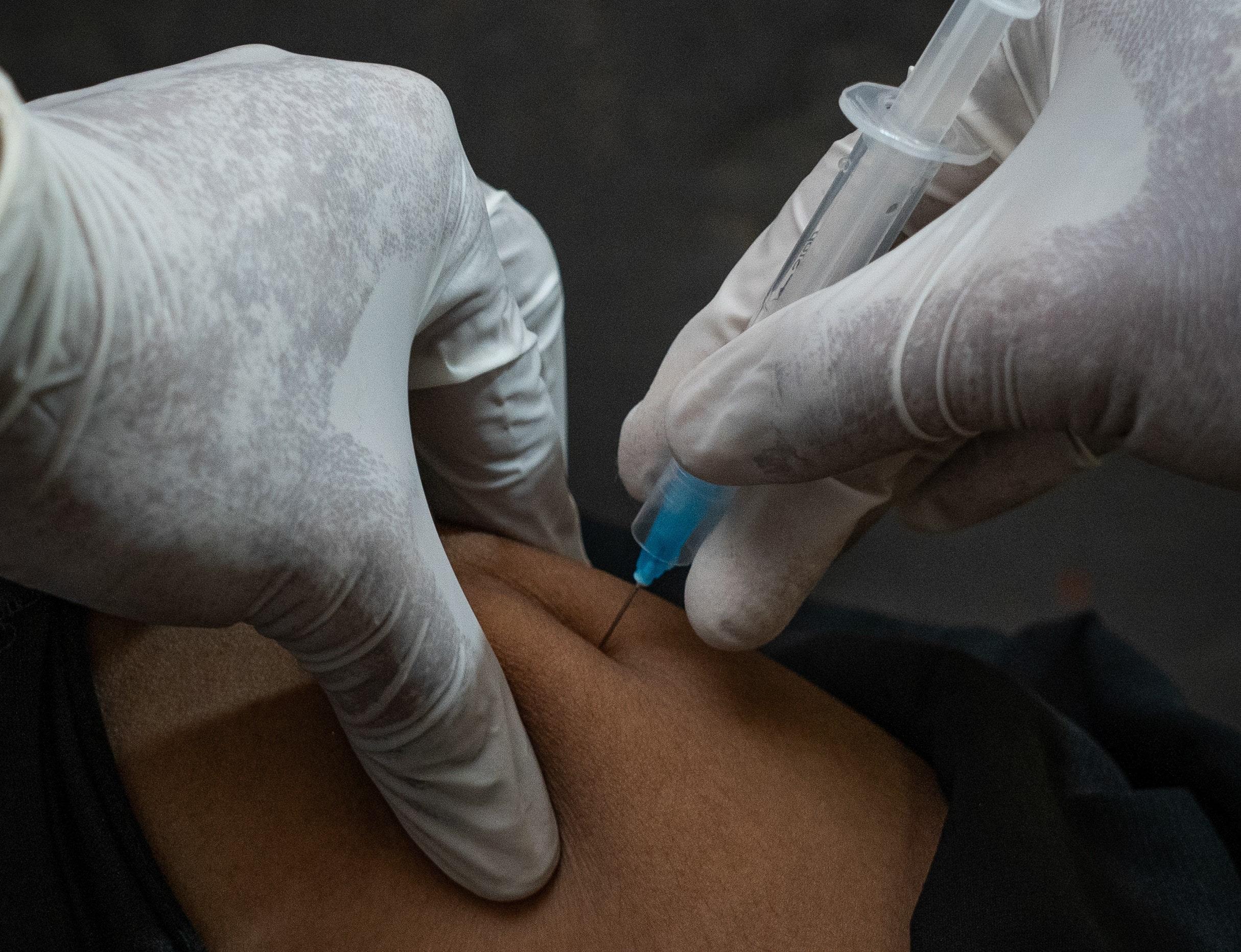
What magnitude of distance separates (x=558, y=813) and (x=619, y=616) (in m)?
0.18

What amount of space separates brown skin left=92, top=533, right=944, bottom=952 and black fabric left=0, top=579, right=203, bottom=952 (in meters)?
0.02

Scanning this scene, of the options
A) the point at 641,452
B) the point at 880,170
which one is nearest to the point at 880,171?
the point at 880,170

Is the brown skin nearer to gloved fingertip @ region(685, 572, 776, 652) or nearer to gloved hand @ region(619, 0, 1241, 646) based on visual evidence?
gloved fingertip @ region(685, 572, 776, 652)

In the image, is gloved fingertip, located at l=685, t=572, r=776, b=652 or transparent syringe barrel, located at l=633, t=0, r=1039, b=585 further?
gloved fingertip, located at l=685, t=572, r=776, b=652

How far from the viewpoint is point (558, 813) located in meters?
0.71

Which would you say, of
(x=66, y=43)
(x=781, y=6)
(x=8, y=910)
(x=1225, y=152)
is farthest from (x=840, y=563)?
(x=66, y=43)

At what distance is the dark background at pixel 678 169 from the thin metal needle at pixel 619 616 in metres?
0.53

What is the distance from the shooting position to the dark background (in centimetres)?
127

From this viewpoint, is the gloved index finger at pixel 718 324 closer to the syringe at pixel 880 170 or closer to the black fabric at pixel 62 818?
the syringe at pixel 880 170

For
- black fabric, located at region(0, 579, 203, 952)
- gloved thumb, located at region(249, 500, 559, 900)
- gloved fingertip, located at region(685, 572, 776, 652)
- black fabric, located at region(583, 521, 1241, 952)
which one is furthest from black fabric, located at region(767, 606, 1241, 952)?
black fabric, located at region(0, 579, 203, 952)

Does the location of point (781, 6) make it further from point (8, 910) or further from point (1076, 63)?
point (8, 910)

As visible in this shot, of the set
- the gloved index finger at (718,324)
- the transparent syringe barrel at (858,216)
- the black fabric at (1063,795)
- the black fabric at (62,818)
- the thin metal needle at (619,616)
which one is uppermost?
the transparent syringe barrel at (858,216)

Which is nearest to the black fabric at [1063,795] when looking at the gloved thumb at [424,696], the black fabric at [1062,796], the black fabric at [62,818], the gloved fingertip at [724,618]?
the black fabric at [1062,796]

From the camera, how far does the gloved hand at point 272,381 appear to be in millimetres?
374
